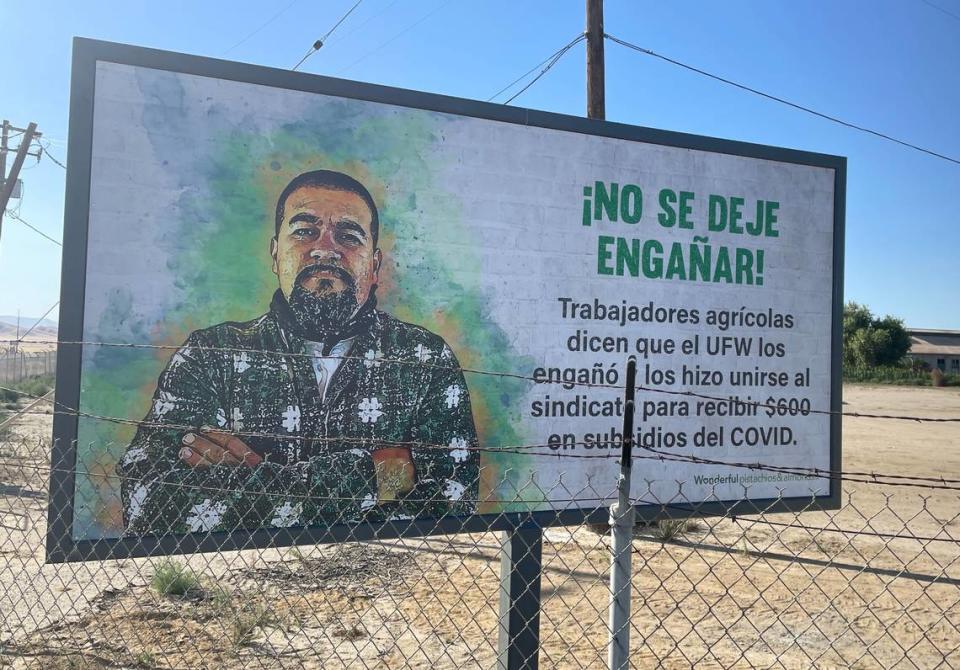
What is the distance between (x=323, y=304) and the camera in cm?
480

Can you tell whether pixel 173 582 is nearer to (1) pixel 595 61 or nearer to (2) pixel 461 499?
(2) pixel 461 499

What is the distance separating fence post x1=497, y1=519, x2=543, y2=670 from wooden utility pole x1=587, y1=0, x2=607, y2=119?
7.39m

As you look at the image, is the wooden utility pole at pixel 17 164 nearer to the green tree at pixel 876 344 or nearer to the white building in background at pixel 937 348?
the green tree at pixel 876 344

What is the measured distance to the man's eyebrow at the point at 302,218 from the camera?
4727mm

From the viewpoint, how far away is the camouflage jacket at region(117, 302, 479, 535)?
176 inches

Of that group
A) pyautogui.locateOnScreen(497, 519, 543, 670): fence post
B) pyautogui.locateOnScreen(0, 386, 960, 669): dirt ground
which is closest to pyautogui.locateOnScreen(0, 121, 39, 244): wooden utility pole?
pyautogui.locateOnScreen(0, 386, 960, 669): dirt ground

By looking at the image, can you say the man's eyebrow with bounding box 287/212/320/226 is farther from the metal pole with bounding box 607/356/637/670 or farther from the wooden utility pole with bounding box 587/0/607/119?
the wooden utility pole with bounding box 587/0/607/119

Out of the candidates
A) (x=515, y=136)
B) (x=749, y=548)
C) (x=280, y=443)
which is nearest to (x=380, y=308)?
(x=280, y=443)

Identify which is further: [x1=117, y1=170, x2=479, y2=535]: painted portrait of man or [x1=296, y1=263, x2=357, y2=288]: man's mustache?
[x1=296, y1=263, x2=357, y2=288]: man's mustache

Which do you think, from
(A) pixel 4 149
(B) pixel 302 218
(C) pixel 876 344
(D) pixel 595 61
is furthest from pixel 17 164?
(C) pixel 876 344

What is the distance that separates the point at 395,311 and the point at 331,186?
0.85m

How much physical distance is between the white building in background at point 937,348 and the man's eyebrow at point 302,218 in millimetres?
72323

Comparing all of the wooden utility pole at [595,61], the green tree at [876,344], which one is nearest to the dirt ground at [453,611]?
the wooden utility pole at [595,61]

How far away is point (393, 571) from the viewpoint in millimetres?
8078
